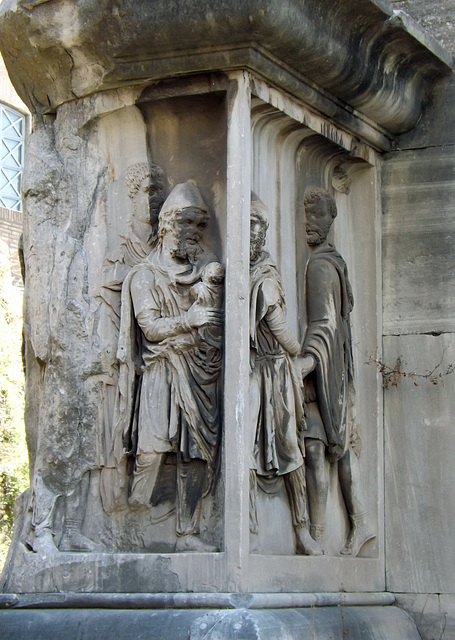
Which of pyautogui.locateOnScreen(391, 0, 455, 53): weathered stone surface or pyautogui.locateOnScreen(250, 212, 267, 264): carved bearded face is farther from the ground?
pyautogui.locateOnScreen(391, 0, 455, 53): weathered stone surface

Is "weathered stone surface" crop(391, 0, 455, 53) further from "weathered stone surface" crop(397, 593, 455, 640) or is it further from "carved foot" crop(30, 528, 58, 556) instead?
"carved foot" crop(30, 528, 58, 556)

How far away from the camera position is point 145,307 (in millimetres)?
8469

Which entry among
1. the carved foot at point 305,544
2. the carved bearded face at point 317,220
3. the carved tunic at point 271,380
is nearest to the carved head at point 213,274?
the carved tunic at point 271,380

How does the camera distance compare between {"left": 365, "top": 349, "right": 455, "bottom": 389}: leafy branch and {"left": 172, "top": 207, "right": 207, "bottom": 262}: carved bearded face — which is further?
{"left": 365, "top": 349, "right": 455, "bottom": 389}: leafy branch

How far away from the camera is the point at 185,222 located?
854 cm

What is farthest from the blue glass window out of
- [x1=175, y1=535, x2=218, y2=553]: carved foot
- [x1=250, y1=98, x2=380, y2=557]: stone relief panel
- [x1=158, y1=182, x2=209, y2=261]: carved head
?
[x1=175, y1=535, x2=218, y2=553]: carved foot

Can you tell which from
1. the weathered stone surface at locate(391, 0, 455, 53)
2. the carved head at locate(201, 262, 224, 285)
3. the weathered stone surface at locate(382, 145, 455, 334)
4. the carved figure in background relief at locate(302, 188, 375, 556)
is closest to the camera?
the carved head at locate(201, 262, 224, 285)

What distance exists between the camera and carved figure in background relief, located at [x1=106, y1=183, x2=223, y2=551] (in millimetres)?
8234

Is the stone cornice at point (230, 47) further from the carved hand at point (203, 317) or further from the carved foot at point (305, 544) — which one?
the carved foot at point (305, 544)

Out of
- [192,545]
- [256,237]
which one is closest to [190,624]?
[192,545]

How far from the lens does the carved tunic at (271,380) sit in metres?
8.37

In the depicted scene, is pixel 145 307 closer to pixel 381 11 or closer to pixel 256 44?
pixel 256 44

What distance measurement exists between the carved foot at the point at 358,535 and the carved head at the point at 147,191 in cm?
247

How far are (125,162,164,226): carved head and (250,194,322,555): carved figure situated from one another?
0.69m
